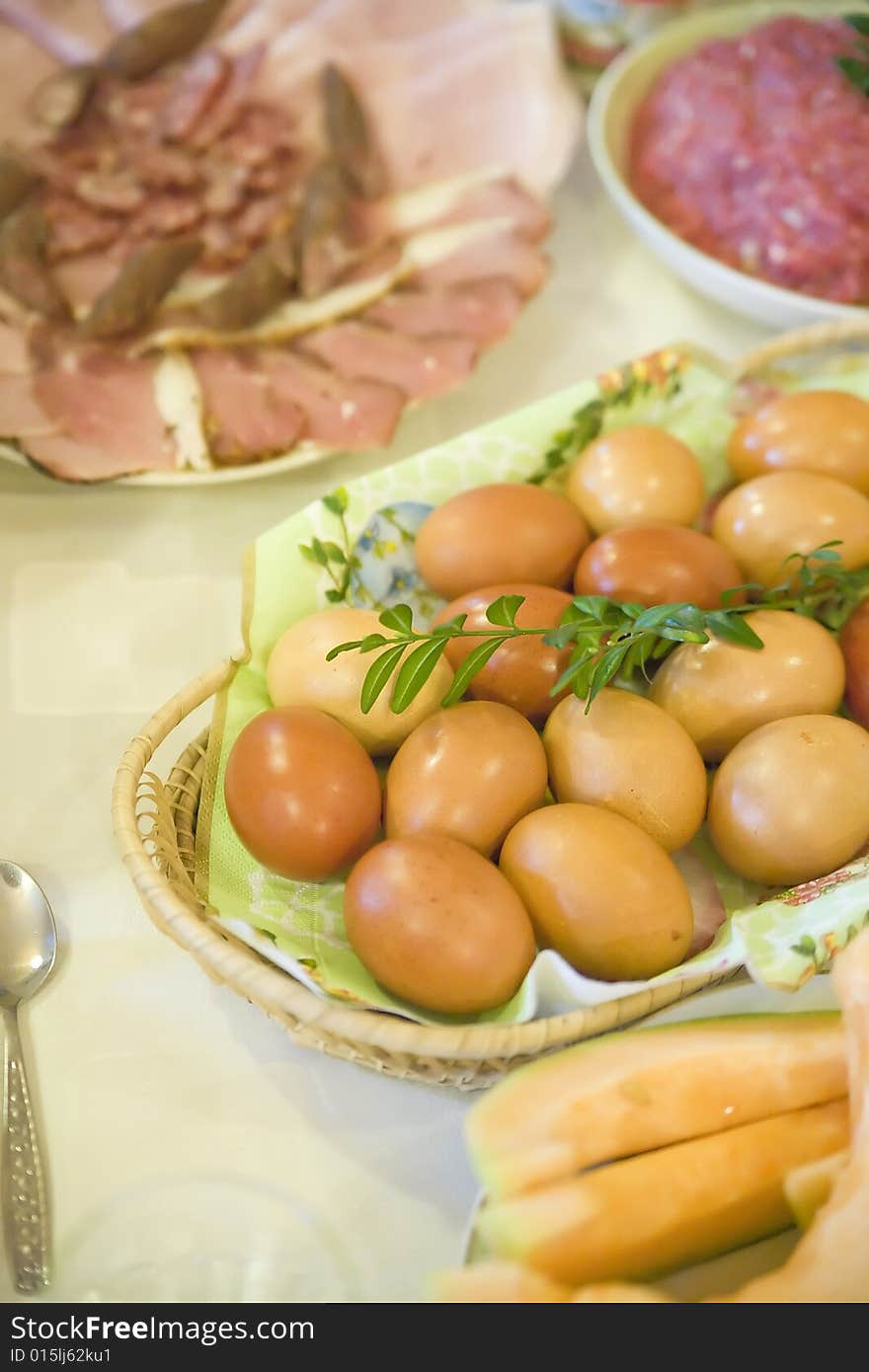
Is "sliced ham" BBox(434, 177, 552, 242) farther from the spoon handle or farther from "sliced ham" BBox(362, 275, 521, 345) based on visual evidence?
the spoon handle

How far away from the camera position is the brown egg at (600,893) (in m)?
0.62

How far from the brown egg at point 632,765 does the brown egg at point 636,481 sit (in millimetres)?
186

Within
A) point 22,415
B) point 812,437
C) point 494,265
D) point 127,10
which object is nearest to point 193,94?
point 127,10

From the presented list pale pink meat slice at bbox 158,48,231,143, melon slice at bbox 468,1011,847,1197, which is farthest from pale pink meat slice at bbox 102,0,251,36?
melon slice at bbox 468,1011,847,1197

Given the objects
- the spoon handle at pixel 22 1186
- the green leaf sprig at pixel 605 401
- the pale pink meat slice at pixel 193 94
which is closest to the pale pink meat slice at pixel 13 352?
the pale pink meat slice at pixel 193 94

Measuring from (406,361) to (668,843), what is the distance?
559mm

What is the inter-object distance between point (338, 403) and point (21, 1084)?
24.4 inches

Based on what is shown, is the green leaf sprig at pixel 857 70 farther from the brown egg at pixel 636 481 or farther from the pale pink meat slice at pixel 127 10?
the pale pink meat slice at pixel 127 10

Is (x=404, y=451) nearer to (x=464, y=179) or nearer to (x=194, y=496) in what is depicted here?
(x=194, y=496)

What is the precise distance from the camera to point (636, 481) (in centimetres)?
83

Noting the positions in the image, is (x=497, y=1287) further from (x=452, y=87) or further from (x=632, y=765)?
(x=452, y=87)

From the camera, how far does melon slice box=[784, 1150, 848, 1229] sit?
528 millimetres

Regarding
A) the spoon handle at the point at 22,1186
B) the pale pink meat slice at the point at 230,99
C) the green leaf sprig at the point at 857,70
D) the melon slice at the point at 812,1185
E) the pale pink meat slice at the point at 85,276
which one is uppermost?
the pale pink meat slice at the point at 230,99

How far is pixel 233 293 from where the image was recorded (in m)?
1.08
